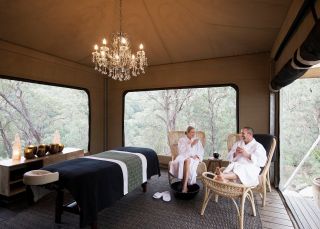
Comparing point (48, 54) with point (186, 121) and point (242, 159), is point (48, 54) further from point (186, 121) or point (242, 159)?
point (242, 159)

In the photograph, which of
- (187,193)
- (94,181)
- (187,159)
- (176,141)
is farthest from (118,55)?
(187,193)

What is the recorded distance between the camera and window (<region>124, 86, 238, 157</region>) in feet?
15.6

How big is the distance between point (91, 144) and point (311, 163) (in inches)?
190

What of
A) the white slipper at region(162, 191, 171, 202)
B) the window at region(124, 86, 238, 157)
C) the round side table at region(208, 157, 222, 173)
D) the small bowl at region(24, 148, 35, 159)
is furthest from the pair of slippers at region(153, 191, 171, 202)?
the small bowl at region(24, 148, 35, 159)

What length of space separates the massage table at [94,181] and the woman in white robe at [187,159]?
58cm

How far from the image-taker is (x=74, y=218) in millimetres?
2598

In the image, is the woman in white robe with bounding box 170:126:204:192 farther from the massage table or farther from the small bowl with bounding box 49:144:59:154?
the small bowl with bounding box 49:144:59:154

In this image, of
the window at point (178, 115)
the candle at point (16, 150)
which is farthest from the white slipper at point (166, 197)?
the candle at point (16, 150)

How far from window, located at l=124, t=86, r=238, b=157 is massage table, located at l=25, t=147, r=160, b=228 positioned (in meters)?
2.31

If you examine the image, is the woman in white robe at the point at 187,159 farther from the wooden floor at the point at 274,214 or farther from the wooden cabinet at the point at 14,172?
the wooden cabinet at the point at 14,172

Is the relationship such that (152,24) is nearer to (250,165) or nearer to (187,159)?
(187,159)

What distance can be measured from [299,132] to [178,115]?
2670mm

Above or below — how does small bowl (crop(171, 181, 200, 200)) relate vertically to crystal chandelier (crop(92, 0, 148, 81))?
below

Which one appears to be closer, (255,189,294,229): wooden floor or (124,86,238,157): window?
(255,189,294,229): wooden floor
